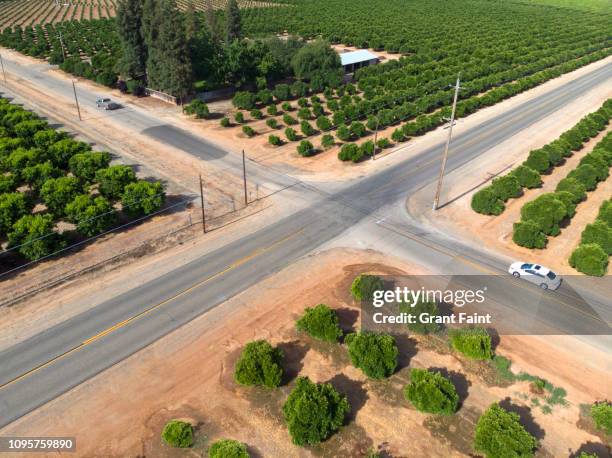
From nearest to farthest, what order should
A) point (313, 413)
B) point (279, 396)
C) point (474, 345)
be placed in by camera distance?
point (313, 413)
point (279, 396)
point (474, 345)

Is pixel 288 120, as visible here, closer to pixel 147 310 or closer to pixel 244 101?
pixel 244 101

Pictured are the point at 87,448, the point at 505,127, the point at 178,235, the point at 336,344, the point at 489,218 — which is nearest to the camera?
the point at 87,448

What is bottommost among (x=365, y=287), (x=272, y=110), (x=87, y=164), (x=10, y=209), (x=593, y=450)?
(x=593, y=450)

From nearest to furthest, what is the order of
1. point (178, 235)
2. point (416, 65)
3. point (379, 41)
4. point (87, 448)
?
1. point (87, 448)
2. point (178, 235)
3. point (416, 65)
4. point (379, 41)

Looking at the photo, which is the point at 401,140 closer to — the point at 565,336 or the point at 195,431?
the point at 565,336

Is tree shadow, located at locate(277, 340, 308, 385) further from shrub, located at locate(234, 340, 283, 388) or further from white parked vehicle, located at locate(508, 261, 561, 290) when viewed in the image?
white parked vehicle, located at locate(508, 261, 561, 290)

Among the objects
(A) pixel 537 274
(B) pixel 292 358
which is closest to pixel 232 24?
(A) pixel 537 274

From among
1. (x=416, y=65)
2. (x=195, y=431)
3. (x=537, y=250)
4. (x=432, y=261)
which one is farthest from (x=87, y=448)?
(x=416, y=65)

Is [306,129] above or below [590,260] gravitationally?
above

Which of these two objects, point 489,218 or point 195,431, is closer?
point 195,431
